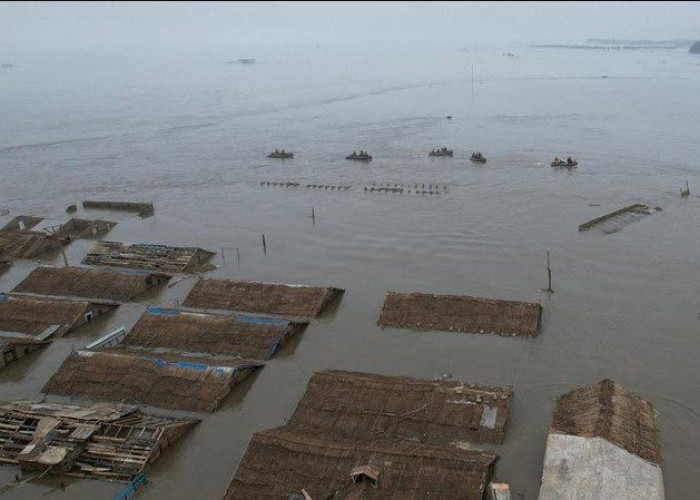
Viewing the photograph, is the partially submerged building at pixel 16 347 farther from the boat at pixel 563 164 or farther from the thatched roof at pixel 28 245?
the boat at pixel 563 164

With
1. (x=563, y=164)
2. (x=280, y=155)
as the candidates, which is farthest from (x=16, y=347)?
(x=563, y=164)

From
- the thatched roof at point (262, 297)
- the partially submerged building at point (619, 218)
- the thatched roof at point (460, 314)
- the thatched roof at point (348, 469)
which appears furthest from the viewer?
the partially submerged building at point (619, 218)

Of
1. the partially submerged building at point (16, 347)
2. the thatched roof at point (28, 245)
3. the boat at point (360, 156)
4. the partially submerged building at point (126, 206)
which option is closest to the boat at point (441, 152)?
the boat at point (360, 156)

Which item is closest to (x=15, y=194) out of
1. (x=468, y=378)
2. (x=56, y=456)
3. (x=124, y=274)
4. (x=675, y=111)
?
(x=124, y=274)

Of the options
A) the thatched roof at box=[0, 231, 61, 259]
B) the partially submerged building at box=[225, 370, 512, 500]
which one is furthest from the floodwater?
the partially submerged building at box=[225, 370, 512, 500]

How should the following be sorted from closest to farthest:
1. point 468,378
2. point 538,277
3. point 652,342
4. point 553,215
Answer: point 468,378 < point 652,342 < point 538,277 < point 553,215

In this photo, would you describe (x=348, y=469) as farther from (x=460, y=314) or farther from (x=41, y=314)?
(x=41, y=314)

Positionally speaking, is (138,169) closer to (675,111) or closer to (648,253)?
(648,253)
